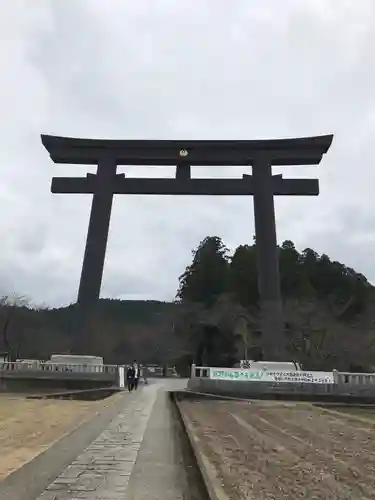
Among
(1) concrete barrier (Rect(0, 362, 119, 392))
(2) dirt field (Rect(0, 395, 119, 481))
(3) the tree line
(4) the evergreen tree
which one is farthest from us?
(4) the evergreen tree

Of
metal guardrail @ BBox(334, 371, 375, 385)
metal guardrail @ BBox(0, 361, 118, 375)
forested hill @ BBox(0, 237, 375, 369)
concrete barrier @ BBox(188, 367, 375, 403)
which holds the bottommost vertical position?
concrete barrier @ BBox(188, 367, 375, 403)

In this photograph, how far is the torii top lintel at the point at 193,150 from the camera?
32.4m

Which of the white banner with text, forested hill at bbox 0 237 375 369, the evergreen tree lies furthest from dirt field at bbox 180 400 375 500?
the evergreen tree

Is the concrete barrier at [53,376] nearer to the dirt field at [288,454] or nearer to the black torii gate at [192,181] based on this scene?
the black torii gate at [192,181]

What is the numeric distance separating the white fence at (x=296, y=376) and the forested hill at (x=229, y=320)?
9.55m

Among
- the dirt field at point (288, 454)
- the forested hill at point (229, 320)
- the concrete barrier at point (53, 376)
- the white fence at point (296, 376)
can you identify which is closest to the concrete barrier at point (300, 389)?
the white fence at point (296, 376)

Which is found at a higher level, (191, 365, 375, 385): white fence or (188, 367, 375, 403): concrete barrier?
(191, 365, 375, 385): white fence

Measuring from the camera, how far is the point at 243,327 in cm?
4244

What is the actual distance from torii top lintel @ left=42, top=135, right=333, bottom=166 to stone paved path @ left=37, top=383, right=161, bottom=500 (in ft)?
70.9

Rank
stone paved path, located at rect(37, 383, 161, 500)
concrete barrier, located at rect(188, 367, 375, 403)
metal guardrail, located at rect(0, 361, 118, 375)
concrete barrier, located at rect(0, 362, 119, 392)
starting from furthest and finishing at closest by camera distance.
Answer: metal guardrail, located at rect(0, 361, 118, 375) → concrete barrier, located at rect(0, 362, 119, 392) → concrete barrier, located at rect(188, 367, 375, 403) → stone paved path, located at rect(37, 383, 161, 500)

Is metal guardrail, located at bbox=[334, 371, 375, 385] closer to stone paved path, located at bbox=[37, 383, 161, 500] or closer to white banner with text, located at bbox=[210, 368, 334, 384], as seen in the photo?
white banner with text, located at bbox=[210, 368, 334, 384]

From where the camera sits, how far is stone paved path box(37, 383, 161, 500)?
6391 millimetres

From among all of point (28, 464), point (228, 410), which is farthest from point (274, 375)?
point (28, 464)

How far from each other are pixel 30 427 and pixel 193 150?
22.4m
